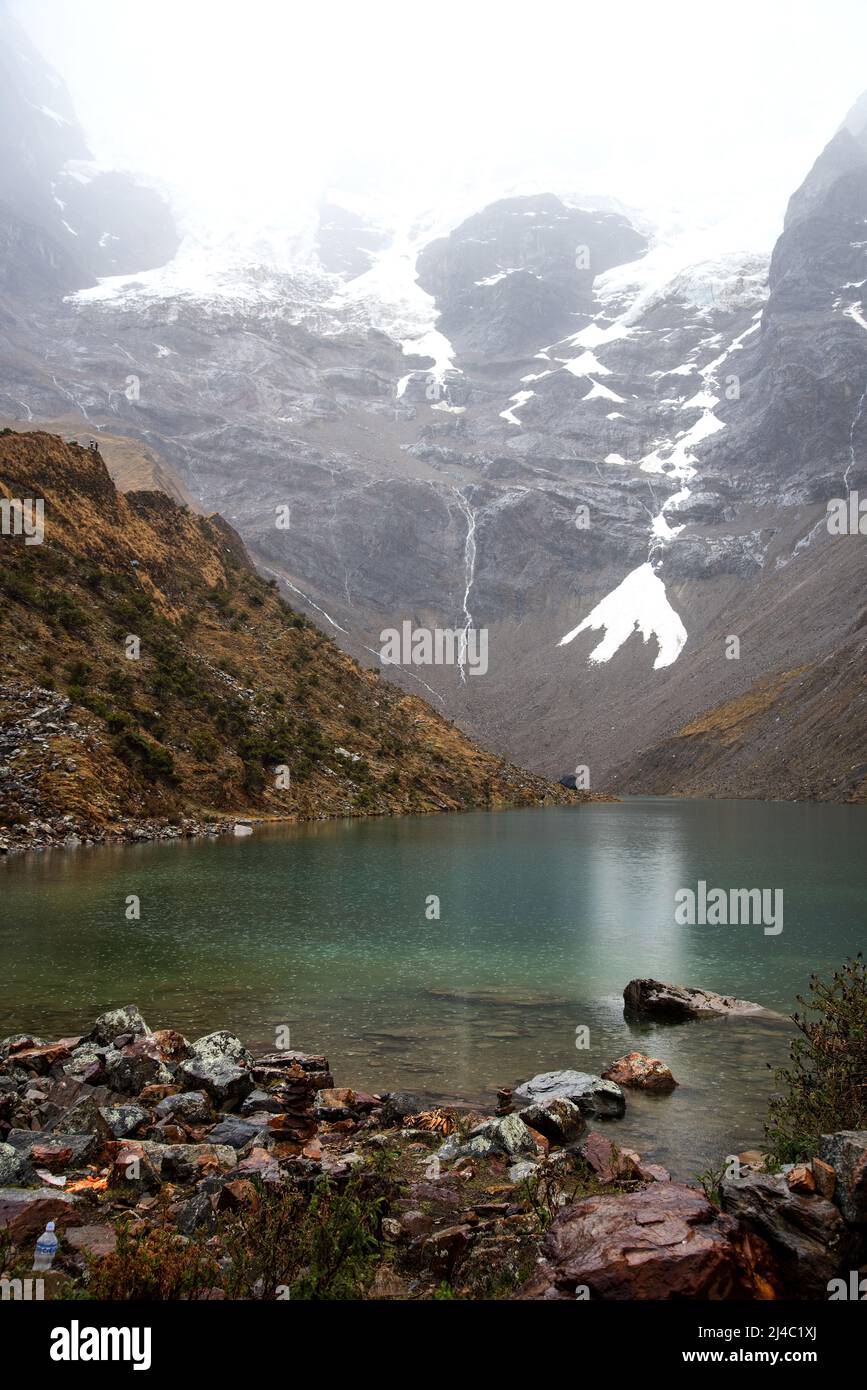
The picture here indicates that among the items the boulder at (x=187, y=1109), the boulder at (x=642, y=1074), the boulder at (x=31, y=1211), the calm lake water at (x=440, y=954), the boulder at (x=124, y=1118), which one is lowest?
the calm lake water at (x=440, y=954)

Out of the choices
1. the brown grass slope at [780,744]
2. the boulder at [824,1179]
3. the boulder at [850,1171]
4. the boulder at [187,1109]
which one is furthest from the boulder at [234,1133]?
the brown grass slope at [780,744]

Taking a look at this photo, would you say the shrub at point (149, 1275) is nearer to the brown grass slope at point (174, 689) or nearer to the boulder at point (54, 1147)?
the boulder at point (54, 1147)

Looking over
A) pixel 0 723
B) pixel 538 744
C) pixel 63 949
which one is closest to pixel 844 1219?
pixel 63 949

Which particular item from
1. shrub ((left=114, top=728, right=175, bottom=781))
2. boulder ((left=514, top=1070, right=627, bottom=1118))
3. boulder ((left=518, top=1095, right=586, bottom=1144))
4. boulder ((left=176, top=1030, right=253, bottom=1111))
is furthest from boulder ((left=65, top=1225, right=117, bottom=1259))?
shrub ((left=114, top=728, right=175, bottom=781))

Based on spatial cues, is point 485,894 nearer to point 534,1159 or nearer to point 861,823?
point 534,1159

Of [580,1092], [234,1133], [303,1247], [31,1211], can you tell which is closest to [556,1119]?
[580,1092]

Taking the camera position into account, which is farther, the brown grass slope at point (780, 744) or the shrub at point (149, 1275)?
the brown grass slope at point (780, 744)
